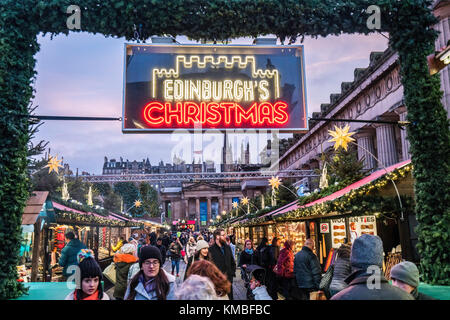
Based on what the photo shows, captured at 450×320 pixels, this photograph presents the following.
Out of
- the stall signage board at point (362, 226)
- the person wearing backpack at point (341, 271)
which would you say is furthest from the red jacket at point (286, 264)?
the person wearing backpack at point (341, 271)

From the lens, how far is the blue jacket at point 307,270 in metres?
7.28

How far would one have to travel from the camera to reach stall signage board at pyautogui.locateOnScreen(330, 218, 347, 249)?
12427mm

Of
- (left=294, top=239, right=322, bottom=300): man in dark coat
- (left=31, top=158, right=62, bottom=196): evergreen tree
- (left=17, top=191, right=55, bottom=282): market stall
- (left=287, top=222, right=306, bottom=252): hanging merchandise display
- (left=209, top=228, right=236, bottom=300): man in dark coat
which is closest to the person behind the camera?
(left=294, top=239, right=322, bottom=300): man in dark coat

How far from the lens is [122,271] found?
7.03m

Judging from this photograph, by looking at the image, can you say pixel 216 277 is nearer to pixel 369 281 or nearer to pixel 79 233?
pixel 369 281

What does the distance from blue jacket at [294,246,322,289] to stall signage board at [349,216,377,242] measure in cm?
377

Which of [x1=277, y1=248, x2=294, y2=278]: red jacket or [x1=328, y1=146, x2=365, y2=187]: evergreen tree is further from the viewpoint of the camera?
[x1=328, y1=146, x2=365, y2=187]: evergreen tree

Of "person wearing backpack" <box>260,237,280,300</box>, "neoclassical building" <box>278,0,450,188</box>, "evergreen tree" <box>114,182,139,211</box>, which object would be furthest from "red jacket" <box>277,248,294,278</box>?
"evergreen tree" <box>114,182,139,211</box>

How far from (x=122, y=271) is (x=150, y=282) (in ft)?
11.1

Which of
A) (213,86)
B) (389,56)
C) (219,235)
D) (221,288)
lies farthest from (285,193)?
(221,288)

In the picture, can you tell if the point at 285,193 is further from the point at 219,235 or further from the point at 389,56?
the point at 219,235

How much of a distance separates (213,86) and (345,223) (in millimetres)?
7688

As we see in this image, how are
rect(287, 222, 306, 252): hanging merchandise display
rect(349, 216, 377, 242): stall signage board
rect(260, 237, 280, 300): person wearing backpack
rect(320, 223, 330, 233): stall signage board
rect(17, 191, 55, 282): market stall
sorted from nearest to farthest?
rect(17, 191, 55, 282): market stall < rect(260, 237, 280, 300): person wearing backpack < rect(349, 216, 377, 242): stall signage board < rect(320, 223, 330, 233): stall signage board < rect(287, 222, 306, 252): hanging merchandise display

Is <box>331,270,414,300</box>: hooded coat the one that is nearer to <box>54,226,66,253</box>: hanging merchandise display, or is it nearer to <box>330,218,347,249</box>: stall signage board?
<box>330,218,347,249</box>: stall signage board
